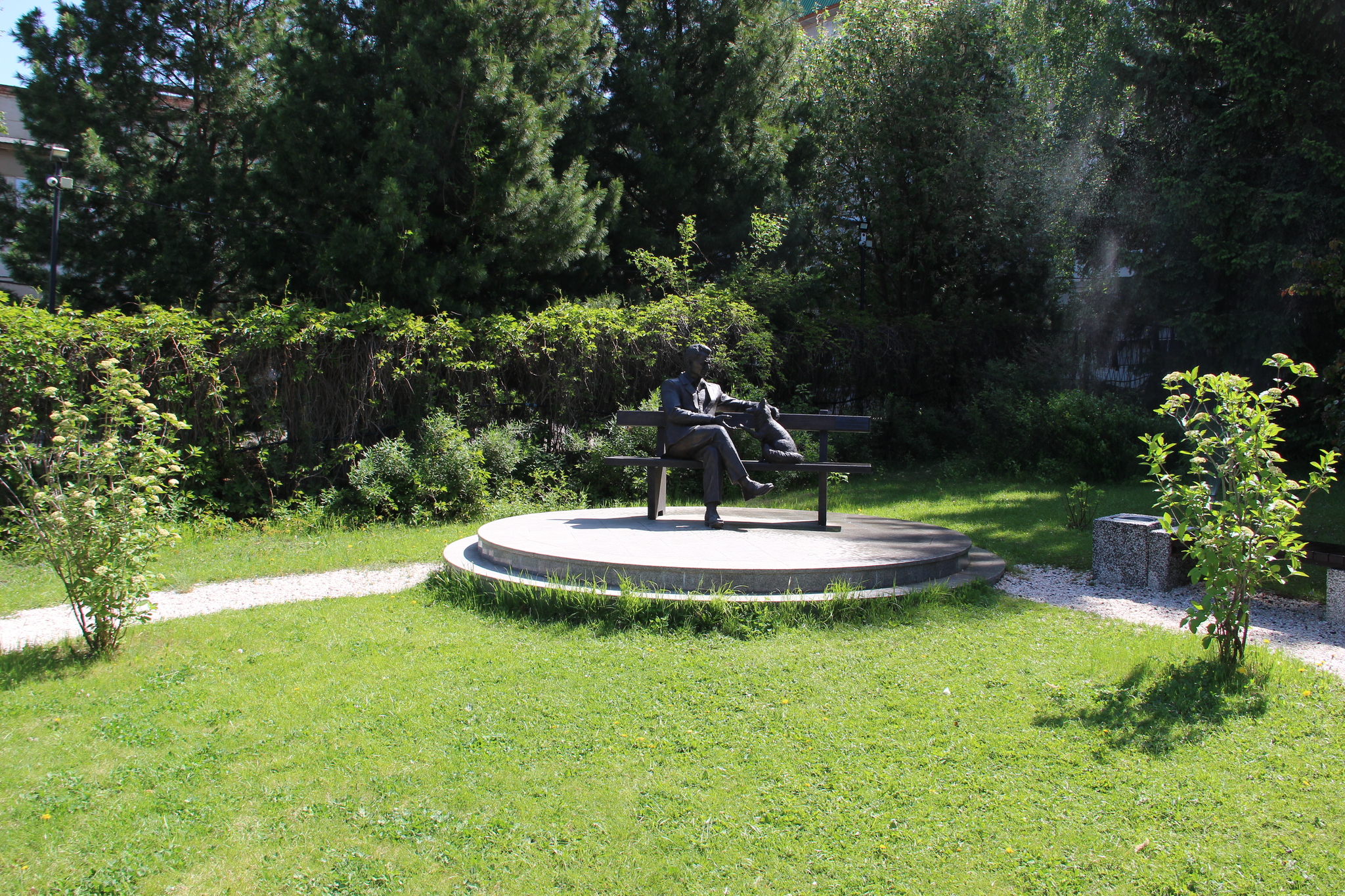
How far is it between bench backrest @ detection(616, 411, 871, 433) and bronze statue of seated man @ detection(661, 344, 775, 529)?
6.0 inches

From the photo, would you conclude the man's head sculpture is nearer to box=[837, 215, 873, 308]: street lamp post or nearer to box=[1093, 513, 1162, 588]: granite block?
box=[1093, 513, 1162, 588]: granite block

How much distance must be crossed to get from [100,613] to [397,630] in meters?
1.64

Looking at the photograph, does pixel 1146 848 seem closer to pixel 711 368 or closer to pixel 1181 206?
pixel 711 368

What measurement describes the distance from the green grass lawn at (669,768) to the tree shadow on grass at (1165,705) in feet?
0.06

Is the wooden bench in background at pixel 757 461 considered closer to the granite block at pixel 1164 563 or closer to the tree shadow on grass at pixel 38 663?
the granite block at pixel 1164 563

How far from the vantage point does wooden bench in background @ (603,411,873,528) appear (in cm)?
774

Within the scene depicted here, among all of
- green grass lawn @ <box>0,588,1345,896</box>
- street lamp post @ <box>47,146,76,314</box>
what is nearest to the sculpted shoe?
green grass lawn @ <box>0,588,1345,896</box>

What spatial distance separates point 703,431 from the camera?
24.8ft

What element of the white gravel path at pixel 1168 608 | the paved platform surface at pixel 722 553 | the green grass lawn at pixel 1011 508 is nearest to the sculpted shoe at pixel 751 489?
the paved platform surface at pixel 722 553

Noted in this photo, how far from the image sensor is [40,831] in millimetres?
2998

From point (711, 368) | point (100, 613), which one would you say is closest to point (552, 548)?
point (100, 613)

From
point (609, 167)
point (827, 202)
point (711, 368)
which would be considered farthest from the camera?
point (827, 202)

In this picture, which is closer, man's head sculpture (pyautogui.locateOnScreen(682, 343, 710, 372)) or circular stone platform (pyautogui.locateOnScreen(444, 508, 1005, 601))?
circular stone platform (pyautogui.locateOnScreen(444, 508, 1005, 601))

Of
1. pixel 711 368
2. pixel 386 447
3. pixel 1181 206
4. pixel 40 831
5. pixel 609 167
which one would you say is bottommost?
pixel 40 831
